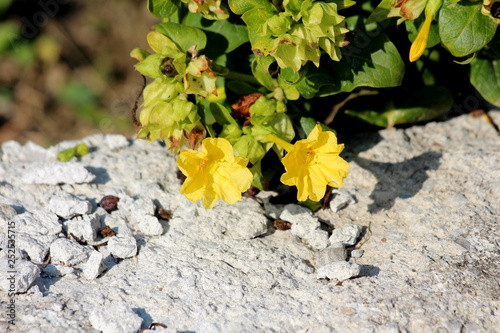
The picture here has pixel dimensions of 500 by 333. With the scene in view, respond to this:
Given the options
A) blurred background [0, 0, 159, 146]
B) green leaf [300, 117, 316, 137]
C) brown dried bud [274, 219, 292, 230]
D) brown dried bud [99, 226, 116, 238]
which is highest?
green leaf [300, 117, 316, 137]

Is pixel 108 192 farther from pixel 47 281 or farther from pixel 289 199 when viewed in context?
pixel 289 199

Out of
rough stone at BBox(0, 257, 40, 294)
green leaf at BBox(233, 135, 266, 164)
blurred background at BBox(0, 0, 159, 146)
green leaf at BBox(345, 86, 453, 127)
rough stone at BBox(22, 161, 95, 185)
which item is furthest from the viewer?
blurred background at BBox(0, 0, 159, 146)

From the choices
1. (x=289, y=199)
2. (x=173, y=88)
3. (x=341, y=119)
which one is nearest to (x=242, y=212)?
(x=289, y=199)

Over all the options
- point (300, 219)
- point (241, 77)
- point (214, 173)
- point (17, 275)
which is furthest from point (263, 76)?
point (17, 275)

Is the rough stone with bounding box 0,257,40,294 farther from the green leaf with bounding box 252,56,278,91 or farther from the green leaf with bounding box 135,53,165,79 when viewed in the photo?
the green leaf with bounding box 252,56,278,91

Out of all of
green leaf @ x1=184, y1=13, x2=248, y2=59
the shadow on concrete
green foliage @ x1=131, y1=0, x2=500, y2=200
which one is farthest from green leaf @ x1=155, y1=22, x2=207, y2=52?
the shadow on concrete

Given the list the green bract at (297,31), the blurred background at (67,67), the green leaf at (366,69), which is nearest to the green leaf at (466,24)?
the green leaf at (366,69)
